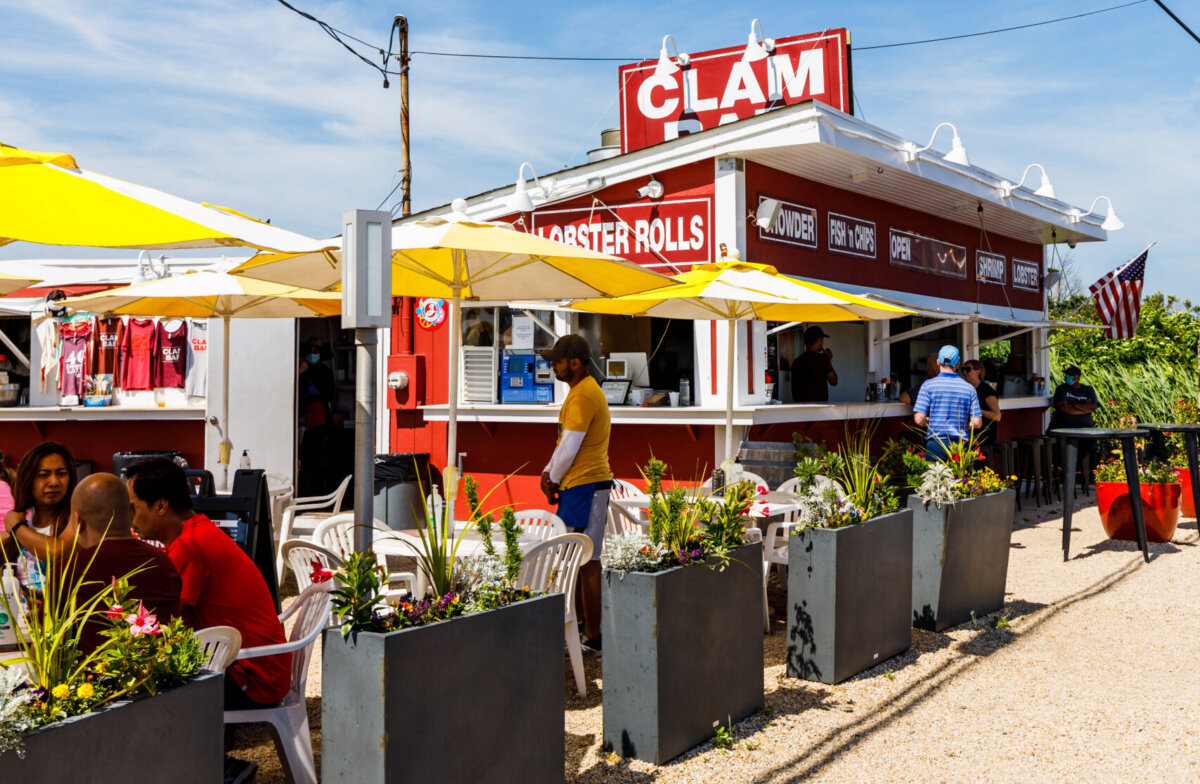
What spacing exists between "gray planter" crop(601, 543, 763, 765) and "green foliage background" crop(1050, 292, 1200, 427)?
8.62 metres

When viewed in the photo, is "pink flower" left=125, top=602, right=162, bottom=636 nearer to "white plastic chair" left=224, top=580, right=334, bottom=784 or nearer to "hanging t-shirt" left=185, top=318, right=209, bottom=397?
"white plastic chair" left=224, top=580, right=334, bottom=784

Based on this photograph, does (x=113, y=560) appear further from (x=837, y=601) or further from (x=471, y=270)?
(x=471, y=270)

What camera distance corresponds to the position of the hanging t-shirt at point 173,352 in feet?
37.8

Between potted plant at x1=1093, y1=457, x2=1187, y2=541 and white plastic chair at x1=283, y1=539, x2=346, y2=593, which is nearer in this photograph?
white plastic chair at x1=283, y1=539, x2=346, y2=593

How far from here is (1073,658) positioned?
5488 millimetres

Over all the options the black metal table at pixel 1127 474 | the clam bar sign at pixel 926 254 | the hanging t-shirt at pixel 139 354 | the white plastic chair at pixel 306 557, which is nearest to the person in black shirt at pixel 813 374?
the clam bar sign at pixel 926 254

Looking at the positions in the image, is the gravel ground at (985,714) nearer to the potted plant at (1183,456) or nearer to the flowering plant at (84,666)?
the flowering plant at (84,666)

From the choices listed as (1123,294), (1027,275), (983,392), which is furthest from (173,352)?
(1123,294)

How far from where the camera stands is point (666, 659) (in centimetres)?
393

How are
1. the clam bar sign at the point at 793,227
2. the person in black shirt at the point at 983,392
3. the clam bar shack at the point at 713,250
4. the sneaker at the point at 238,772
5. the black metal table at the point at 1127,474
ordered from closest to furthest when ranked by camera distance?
the sneaker at the point at 238,772, the black metal table at the point at 1127,474, the clam bar shack at the point at 713,250, the clam bar sign at the point at 793,227, the person in black shirt at the point at 983,392

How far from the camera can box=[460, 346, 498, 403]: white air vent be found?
33.5 feet

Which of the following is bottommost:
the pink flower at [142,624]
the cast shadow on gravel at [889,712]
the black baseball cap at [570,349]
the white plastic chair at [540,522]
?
the cast shadow on gravel at [889,712]

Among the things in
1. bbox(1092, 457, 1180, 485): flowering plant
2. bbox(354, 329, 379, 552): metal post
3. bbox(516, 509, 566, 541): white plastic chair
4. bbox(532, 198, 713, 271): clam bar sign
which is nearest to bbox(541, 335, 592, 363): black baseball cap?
bbox(516, 509, 566, 541): white plastic chair

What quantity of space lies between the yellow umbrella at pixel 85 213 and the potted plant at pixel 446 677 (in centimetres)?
156
